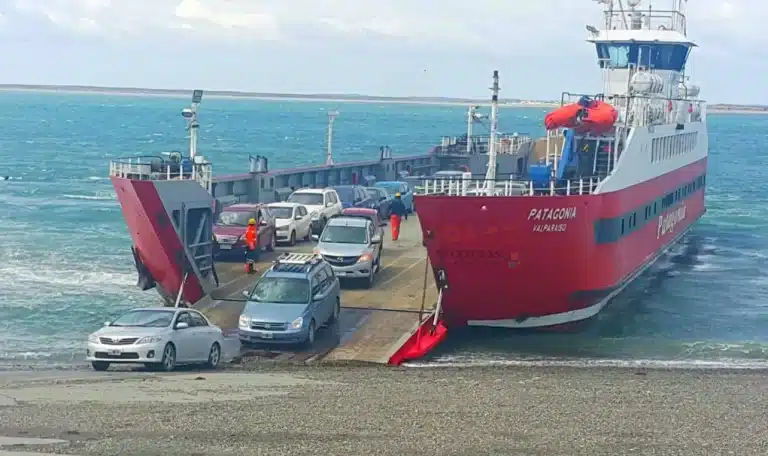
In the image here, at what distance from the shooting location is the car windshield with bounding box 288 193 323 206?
125 feet

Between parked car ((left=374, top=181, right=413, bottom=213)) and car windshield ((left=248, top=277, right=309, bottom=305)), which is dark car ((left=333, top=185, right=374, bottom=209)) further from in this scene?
car windshield ((left=248, top=277, right=309, bottom=305))

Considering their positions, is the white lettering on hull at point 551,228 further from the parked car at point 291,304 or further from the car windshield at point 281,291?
the car windshield at point 281,291

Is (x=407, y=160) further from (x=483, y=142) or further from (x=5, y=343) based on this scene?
(x=5, y=343)

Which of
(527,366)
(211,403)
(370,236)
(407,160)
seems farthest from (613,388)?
(407,160)

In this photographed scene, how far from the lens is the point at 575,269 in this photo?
2688 centimetres

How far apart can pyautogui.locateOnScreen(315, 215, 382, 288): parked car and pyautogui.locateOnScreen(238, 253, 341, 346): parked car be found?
3.09 meters

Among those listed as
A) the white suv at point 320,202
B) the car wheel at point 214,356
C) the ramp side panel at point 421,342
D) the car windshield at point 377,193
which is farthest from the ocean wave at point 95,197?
the car wheel at point 214,356

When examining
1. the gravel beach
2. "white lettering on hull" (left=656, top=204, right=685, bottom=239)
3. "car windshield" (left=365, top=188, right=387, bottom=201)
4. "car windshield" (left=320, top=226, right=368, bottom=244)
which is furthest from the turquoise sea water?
"car windshield" (left=365, top=188, right=387, bottom=201)

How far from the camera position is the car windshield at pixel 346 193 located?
41.8 m

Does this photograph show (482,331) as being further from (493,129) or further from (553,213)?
(493,129)

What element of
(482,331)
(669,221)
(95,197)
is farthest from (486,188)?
(95,197)

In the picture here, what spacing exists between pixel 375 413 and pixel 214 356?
6078mm

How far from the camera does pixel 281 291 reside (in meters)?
24.1

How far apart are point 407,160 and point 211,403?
41.9 metres
